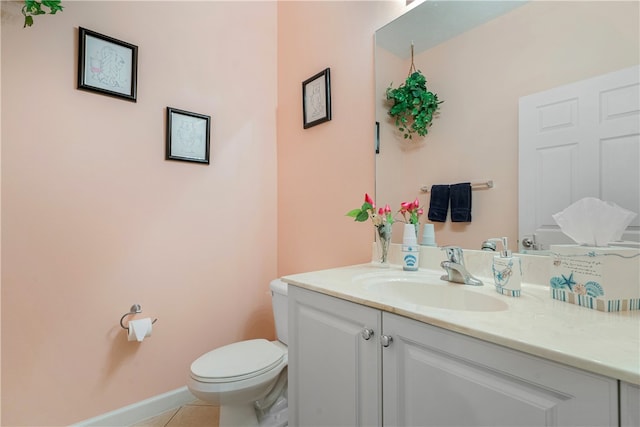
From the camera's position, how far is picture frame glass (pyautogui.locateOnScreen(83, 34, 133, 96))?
4.64 feet

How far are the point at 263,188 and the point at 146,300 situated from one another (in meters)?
0.95

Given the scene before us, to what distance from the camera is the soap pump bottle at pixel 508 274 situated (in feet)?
2.82

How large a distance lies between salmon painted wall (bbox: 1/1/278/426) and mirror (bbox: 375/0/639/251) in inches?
13.0

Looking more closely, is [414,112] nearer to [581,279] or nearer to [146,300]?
[581,279]

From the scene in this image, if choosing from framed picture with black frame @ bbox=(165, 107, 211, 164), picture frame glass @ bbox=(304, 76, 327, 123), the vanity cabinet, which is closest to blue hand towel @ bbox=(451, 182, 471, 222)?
the vanity cabinet

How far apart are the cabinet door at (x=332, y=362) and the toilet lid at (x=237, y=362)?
9.5 inches

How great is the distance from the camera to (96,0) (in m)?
1.45

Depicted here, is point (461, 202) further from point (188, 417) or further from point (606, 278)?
point (188, 417)

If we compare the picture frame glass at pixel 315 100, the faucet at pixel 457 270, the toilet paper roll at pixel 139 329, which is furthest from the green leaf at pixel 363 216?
the toilet paper roll at pixel 139 329

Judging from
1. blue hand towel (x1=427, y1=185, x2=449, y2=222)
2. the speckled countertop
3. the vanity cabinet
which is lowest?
the vanity cabinet

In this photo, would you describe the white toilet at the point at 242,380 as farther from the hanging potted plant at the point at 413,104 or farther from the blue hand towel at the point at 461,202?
the hanging potted plant at the point at 413,104

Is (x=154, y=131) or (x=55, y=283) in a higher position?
(x=154, y=131)

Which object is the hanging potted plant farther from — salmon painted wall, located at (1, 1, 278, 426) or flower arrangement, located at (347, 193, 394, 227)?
flower arrangement, located at (347, 193, 394, 227)

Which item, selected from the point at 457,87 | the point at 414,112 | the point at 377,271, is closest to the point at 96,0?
the point at 414,112
